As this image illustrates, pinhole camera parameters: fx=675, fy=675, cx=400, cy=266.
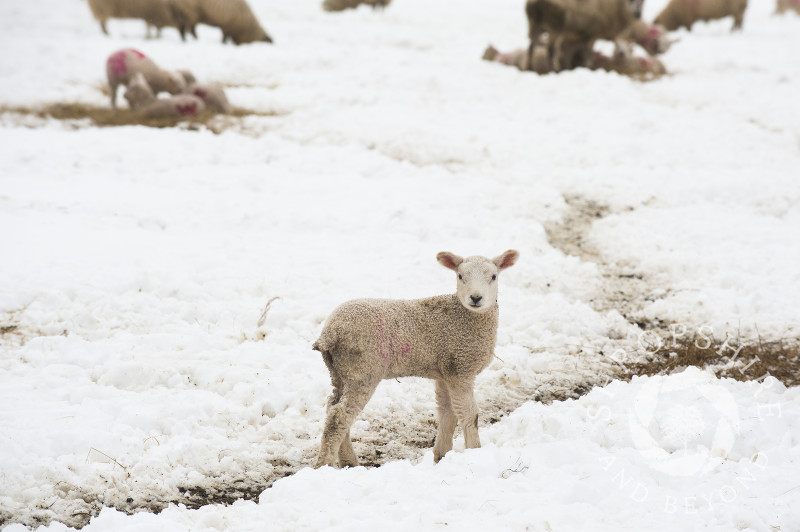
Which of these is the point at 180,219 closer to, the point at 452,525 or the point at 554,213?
the point at 554,213

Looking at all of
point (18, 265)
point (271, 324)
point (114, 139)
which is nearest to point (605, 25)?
point (114, 139)

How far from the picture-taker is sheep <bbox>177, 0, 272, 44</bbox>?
20453 millimetres

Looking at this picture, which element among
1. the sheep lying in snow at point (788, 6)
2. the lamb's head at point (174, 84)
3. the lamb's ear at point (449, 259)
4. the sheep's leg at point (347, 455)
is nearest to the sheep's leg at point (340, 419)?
the sheep's leg at point (347, 455)

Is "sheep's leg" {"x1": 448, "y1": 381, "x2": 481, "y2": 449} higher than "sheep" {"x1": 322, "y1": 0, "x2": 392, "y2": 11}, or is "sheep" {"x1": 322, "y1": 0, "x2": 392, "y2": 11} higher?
"sheep" {"x1": 322, "y1": 0, "x2": 392, "y2": 11}

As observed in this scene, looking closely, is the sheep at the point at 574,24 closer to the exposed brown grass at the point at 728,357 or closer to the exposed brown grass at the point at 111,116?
the exposed brown grass at the point at 111,116

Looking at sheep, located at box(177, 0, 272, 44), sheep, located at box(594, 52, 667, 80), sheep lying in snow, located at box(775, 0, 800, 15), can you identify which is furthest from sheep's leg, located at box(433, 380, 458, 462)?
sheep lying in snow, located at box(775, 0, 800, 15)

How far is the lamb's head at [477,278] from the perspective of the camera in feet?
16.3

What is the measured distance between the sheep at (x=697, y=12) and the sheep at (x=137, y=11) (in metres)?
17.4

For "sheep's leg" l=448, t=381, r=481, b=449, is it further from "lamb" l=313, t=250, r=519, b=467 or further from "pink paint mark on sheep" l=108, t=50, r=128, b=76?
"pink paint mark on sheep" l=108, t=50, r=128, b=76

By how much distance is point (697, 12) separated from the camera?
24375 millimetres

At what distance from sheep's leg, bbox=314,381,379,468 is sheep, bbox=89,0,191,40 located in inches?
738

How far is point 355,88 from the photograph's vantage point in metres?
16.5

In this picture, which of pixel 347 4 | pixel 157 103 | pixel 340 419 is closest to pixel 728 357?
pixel 340 419

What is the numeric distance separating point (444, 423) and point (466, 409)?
0.29 m
